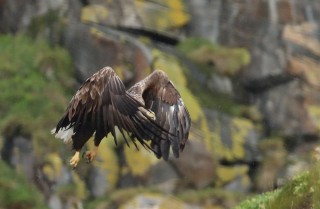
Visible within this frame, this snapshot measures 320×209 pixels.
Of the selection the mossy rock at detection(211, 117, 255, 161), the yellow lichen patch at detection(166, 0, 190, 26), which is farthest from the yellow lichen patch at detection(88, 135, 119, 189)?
the yellow lichen patch at detection(166, 0, 190, 26)

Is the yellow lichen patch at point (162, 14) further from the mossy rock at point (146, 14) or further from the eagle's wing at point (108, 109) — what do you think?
the eagle's wing at point (108, 109)

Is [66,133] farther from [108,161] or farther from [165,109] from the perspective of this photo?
[108,161]

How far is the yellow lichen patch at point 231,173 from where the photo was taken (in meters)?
19.2

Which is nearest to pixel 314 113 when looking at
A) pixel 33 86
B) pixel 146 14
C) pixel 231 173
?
pixel 231 173

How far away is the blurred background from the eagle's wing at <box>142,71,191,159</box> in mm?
6424

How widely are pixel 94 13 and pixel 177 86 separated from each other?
132 inches

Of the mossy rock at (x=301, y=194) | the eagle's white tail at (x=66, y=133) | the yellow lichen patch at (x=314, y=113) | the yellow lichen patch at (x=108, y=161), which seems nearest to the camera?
the mossy rock at (x=301, y=194)

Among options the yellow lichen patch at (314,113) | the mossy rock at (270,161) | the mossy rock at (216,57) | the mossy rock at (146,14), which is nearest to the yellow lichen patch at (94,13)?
the mossy rock at (146,14)

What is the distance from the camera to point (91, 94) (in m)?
8.78

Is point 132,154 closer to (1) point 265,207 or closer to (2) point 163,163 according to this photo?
(2) point 163,163

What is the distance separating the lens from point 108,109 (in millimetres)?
8711

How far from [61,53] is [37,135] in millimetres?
3526

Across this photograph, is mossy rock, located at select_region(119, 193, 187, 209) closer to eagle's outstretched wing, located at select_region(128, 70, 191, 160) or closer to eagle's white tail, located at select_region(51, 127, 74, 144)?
eagle's outstretched wing, located at select_region(128, 70, 191, 160)

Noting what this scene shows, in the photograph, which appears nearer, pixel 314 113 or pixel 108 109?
pixel 108 109
